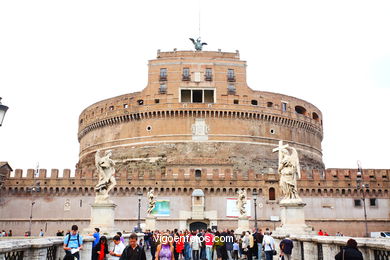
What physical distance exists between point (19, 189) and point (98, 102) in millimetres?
16879

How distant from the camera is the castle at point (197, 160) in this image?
36750mm

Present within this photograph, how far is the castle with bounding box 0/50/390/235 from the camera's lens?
36750mm

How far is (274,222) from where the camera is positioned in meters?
36.6

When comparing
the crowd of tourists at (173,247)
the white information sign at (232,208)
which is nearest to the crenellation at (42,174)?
the white information sign at (232,208)

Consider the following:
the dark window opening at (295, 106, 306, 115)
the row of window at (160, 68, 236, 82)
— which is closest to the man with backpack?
the row of window at (160, 68, 236, 82)

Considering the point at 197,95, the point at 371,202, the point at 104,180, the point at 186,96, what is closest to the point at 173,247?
the point at 104,180

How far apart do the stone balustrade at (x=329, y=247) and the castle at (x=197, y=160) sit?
24.5 m

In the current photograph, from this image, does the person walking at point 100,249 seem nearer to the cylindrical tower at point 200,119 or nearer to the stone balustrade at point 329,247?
the stone balustrade at point 329,247

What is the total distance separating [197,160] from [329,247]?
3478 cm

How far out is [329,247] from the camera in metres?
8.09

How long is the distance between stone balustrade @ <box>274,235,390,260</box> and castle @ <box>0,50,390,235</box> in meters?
24.5

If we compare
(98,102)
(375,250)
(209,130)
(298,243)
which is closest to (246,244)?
(298,243)

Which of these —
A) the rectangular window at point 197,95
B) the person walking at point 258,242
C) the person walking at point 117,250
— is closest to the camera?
the person walking at point 117,250

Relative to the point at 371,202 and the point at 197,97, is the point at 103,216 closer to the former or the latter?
the point at 371,202
